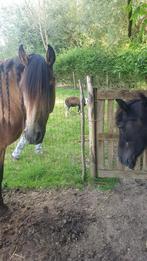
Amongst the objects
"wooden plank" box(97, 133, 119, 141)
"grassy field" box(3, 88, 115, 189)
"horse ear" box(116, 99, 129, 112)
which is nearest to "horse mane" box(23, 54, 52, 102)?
"horse ear" box(116, 99, 129, 112)

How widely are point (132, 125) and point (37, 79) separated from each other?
141 centimetres

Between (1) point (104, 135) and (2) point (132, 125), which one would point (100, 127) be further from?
(2) point (132, 125)

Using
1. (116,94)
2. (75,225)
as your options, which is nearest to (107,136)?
(116,94)

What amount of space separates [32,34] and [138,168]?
2812cm

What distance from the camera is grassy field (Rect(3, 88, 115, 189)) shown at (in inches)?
190

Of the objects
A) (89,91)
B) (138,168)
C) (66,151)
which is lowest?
(66,151)

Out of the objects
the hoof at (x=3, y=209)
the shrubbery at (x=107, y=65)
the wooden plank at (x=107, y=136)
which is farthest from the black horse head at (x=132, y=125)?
the shrubbery at (x=107, y=65)

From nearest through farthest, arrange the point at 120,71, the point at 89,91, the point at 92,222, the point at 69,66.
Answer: the point at 92,222 < the point at 89,91 < the point at 120,71 < the point at 69,66

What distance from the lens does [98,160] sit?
192 inches

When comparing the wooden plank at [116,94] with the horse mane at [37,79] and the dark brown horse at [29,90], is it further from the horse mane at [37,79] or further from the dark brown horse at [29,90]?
the horse mane at [37,79]

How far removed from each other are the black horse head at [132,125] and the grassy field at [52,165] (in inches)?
50.9

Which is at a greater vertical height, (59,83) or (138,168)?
(138,168)

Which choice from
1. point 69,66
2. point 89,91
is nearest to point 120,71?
point 89,91

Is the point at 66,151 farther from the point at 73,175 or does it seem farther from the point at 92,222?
the point at 92,222
